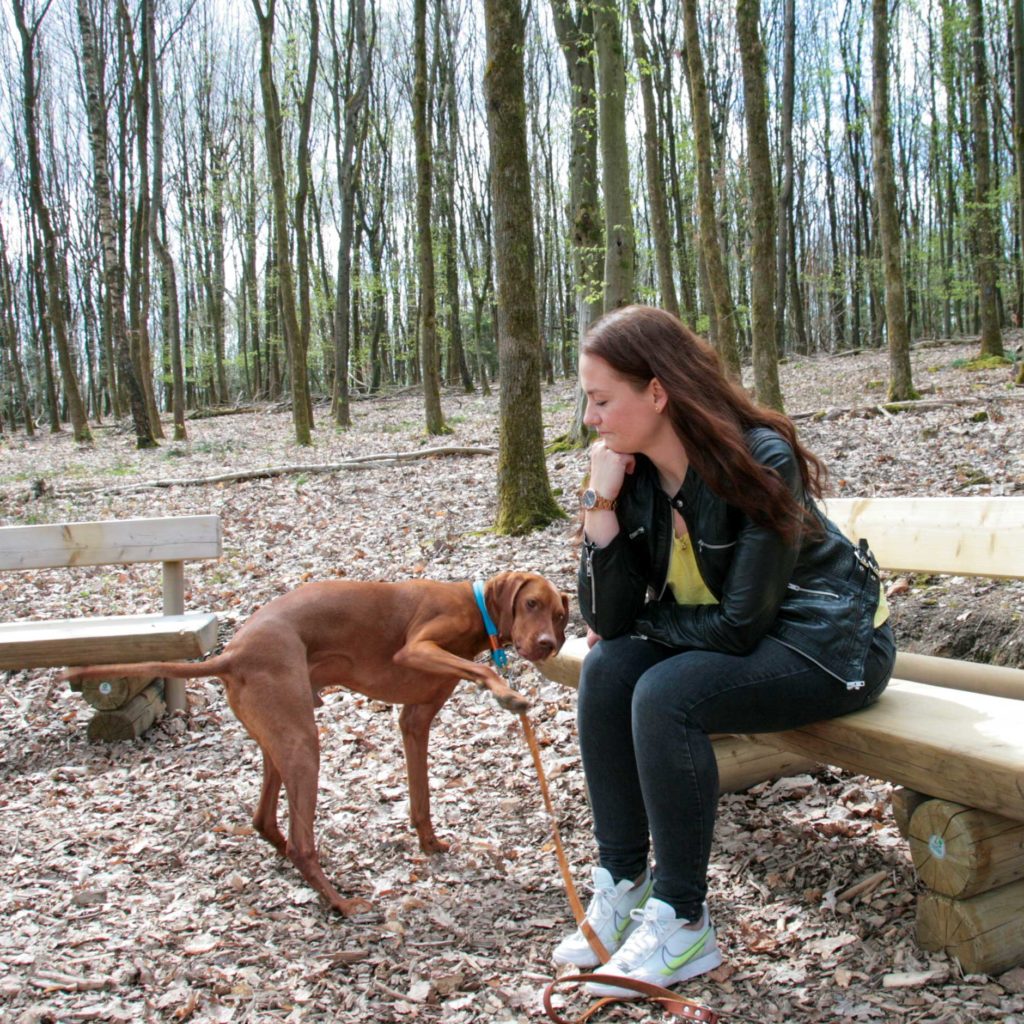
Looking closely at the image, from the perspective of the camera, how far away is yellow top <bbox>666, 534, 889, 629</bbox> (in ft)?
8.94

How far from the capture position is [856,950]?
262 centimetres

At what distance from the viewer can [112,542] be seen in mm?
5312

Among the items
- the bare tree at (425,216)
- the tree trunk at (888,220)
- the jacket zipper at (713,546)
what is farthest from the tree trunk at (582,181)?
the jacket zipper at (713,546)

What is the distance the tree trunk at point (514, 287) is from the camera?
702 cm

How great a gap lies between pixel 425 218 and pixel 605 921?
13.2 metres

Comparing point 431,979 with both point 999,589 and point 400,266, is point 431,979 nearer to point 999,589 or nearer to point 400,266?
point 999,589

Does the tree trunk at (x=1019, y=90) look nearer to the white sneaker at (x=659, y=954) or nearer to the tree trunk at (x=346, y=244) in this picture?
the white sneaker at (x=659, y=954)

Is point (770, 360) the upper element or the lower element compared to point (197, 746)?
upper

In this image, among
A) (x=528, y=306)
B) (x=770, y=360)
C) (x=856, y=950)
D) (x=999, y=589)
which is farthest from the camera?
(x=770, y=360)

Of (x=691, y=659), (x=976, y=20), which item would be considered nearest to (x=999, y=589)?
(x=691, y=659)

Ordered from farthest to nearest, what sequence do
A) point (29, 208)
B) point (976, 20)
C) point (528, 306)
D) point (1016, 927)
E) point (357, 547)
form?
point (29, 208) → point (976, 20) → point (357, 547) → point (528, 306) → point (1016, 927)

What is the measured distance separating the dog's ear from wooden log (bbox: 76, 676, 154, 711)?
2266 millimetres

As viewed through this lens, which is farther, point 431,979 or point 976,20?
point 976,20

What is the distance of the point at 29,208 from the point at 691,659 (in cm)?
3393
